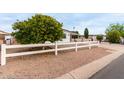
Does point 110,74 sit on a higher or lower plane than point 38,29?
lower

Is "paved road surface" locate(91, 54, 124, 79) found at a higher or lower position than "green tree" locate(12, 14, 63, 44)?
lower

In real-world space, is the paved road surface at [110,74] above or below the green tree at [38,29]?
below

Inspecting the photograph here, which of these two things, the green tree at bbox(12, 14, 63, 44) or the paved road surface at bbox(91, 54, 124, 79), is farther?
the green tree at bbox(12, 14, 63, 44)

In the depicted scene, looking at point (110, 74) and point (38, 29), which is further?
point (38, 29)

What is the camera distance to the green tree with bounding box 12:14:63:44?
19.5 m

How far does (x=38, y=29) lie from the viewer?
19344 millimetres

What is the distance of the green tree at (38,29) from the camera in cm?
1950

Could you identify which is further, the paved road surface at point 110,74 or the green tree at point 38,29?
the green tree at point 38,29
